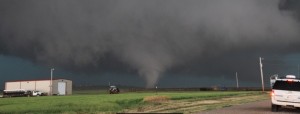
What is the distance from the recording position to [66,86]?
12106cm

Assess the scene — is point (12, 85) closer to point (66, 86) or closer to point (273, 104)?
point (66, 86)

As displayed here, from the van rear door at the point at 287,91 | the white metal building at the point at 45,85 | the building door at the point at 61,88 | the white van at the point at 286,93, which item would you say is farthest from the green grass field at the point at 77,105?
the building door at the point at 61,88

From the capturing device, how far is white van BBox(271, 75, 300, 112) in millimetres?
22906

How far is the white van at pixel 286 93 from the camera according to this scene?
22.9 meters

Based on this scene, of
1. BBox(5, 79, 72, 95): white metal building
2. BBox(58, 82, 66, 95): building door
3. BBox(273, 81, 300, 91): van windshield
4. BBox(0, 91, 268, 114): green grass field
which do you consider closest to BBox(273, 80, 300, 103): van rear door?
BBox(273, 81, 300, 91): van windshield

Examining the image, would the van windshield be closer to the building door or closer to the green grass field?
the green grass field

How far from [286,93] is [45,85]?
10149cm

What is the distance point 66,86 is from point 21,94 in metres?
16.0

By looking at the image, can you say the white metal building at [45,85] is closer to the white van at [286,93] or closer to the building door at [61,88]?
the building door at [61,88]

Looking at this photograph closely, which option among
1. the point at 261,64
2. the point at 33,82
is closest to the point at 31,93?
the point at 33,82

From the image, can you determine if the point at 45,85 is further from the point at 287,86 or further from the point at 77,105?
the point at 287,86

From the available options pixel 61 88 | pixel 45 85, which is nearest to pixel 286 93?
pixel 61 88

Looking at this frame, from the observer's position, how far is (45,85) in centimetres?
11675

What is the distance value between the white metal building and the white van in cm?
9820
